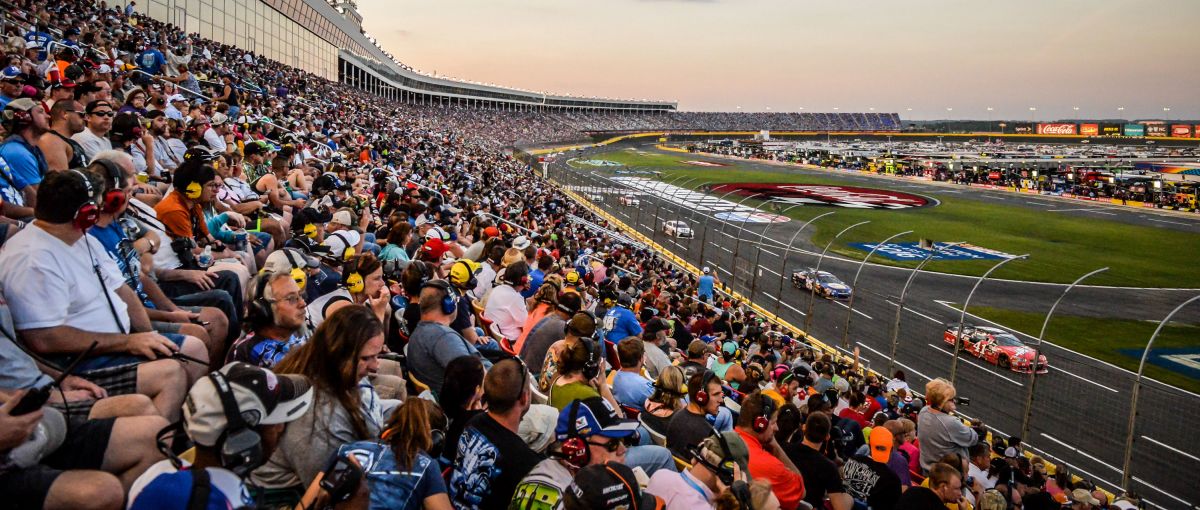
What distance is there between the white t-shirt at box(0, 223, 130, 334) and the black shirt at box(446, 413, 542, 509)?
204 cm

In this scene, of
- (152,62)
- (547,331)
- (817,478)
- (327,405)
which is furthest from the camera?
(152,62)

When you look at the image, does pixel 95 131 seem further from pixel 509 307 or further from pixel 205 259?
pixel 509 307

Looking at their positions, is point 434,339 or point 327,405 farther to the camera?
point 434,339

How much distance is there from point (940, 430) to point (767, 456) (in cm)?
397

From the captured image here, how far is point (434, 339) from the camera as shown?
519 cm

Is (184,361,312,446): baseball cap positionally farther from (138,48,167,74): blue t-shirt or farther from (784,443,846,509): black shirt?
(138,48,167,74): blue t-shirt

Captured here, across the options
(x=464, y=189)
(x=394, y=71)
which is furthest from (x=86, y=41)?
(x=394, y=71)

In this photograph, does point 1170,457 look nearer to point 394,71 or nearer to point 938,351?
point 938,351

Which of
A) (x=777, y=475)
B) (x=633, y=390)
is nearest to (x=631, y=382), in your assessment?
(x=633, y=390)

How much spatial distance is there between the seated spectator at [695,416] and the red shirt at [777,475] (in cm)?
32

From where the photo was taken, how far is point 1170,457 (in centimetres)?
1569

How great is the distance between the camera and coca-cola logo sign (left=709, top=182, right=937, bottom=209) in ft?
197

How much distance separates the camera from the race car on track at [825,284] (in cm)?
2925

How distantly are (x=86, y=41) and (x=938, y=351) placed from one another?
967 inches
